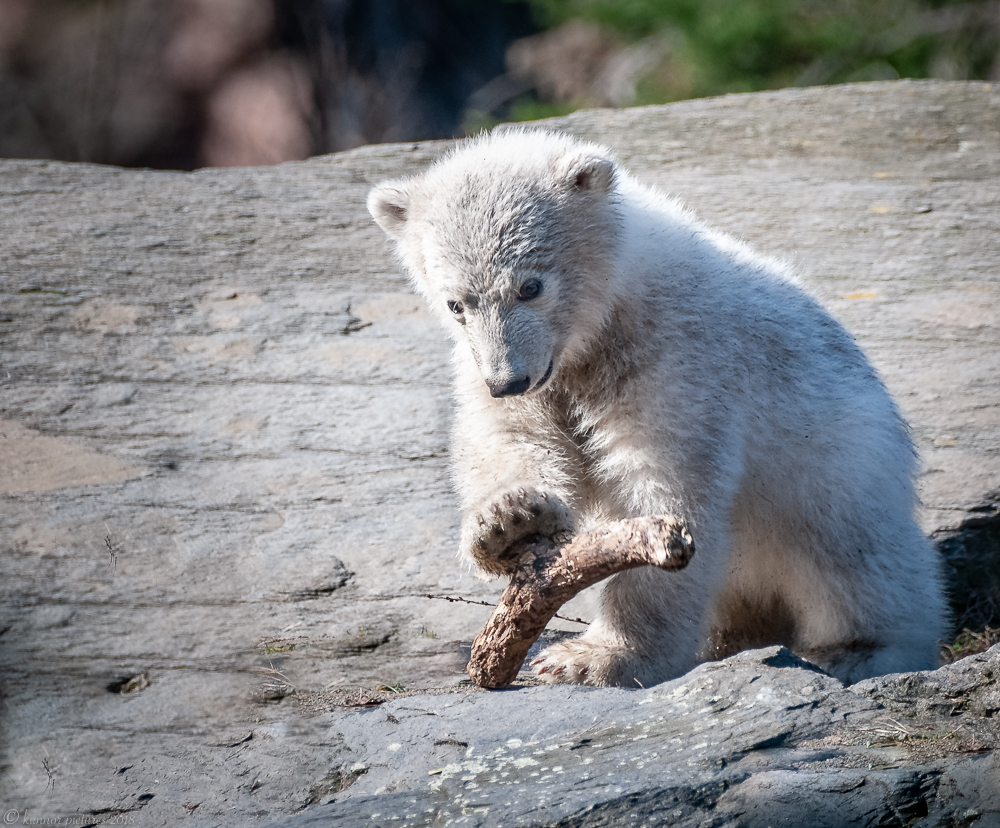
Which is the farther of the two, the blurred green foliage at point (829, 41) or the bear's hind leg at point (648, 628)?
the blurred green foliage at point (829, 41)

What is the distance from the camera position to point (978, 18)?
32.2 ft

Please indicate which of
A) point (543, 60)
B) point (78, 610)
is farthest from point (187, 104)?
point (78, 610)

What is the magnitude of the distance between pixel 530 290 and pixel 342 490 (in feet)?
5.12

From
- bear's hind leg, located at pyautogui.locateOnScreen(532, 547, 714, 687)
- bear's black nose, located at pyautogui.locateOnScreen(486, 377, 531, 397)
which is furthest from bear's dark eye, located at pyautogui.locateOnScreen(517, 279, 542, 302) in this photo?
bear's hind leg, located at pyautogui.locateOnScreen(532, 547, 714, 687)

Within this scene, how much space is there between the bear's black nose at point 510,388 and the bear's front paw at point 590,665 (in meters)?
0.86

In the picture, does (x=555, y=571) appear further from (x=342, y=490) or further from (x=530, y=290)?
(x=342, y=490)

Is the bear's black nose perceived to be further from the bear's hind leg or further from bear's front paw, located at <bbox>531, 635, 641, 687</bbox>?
bear's front paw, located at <bbox>531, 635, 641, 687</bbox>

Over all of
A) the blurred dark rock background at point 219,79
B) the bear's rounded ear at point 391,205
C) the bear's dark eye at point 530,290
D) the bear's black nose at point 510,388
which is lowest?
the blurred dark rock background at point 219,79

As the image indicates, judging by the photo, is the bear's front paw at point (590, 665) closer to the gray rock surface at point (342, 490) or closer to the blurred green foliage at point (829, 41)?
the gray rock surface at point (342, 490)

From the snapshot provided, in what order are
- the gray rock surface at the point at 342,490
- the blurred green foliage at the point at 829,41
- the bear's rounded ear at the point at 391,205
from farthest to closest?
1. the blurred green foliage at the point at 829,41
2. the bear's rounded ear at the point at 391,205
3. the gray rock surface at the point at 342,490

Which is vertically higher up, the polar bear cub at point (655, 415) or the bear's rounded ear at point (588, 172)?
the bear's rounded ear at point (588, 172)

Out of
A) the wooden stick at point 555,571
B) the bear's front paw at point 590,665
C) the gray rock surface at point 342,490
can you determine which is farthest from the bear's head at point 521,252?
the gray rock surface at point 342,490

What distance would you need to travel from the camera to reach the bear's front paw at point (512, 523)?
279 cm

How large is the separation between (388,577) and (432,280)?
4.08ft
